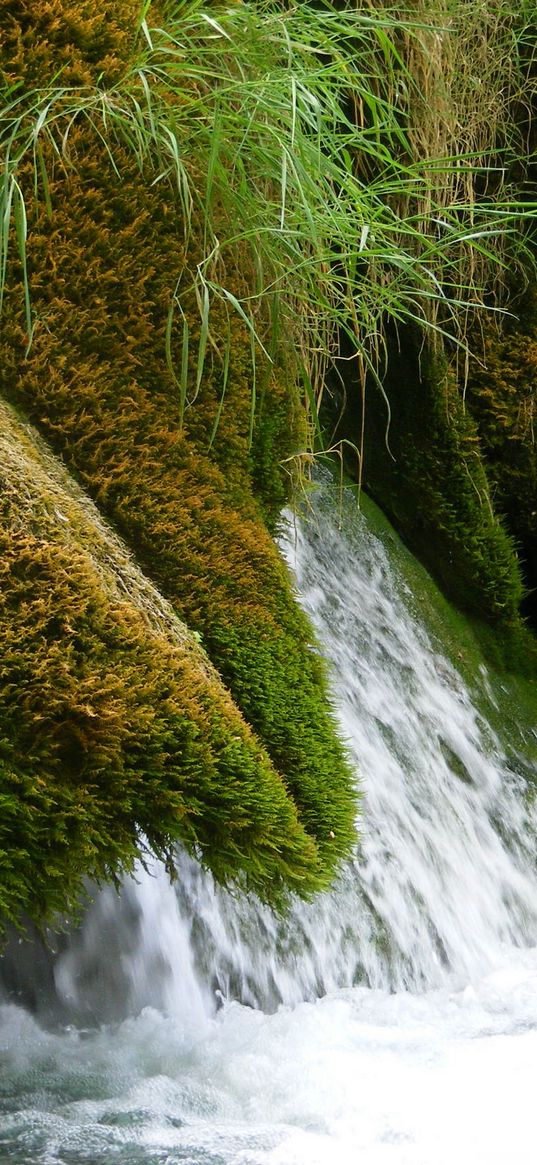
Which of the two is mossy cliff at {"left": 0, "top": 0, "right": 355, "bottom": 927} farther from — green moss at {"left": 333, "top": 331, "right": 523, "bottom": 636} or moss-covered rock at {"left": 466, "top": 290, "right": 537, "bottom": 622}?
moss-covered rock at {"left": 466, "top": 290, "right": 537, "bottom": 622}

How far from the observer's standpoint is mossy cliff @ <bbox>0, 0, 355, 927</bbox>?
2049 mm

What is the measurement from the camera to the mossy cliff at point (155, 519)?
6.72 ft

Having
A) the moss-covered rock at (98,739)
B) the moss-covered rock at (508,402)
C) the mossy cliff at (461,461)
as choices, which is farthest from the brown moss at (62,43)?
the moss-covered rock at (508,402)

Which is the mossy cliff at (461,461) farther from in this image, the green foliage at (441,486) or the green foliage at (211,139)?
the green foliage at (211,139)

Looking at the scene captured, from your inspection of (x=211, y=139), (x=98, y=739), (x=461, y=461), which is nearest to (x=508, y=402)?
(x=461, y=461)

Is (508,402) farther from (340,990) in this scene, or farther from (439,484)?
(340,990)

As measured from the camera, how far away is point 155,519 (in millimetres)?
2602

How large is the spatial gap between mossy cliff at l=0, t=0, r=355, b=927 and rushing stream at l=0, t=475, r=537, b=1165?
13.7 inches

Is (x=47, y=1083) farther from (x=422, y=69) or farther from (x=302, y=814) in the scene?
(x=422, y=69)

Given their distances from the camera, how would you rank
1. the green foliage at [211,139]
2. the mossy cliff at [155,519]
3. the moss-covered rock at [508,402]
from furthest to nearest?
→ the moss-covered rock at [508,402]
the green foliage at [211,139]
the mossy cliff at [155,519]

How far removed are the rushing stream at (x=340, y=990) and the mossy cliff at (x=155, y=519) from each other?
347 millimetres

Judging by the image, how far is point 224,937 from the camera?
2848 millimetres

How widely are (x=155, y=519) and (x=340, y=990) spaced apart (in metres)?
1.44

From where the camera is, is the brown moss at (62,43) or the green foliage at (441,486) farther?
the green foliage at (441,486)
